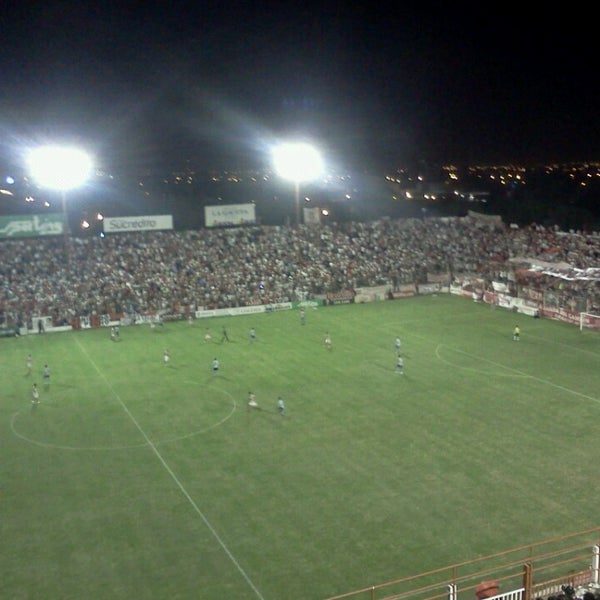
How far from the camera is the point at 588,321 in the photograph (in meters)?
40.6

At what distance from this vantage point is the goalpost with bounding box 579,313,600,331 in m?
40.2

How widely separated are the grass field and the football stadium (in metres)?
0.09

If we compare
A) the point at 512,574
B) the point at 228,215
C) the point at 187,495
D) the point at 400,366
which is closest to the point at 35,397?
the point at 187,495

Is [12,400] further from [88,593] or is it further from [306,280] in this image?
[306,280]

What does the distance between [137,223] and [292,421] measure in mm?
34442

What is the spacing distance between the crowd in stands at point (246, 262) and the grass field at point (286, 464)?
1030 centimetres

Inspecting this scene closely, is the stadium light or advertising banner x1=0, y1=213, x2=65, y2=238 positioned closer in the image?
advertising banner x1=0, y1=213, x2=65, y2=238

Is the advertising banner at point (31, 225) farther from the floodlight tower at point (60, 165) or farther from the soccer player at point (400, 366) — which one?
the soccer player at point (400, 366)

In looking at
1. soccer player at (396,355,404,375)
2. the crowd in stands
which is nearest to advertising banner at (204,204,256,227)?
the crowd in stands

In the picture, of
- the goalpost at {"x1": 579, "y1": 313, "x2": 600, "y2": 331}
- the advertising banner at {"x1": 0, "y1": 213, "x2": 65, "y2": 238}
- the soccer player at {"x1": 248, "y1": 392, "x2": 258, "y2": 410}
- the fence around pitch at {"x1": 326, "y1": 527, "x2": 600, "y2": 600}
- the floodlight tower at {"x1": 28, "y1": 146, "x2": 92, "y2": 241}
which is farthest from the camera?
the advertising banner at {"x1": 0, "y1": 213, "x2": 65, "y2": 238}

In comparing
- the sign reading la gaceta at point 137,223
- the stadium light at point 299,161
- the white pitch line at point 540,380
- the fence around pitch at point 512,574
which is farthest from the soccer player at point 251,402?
the stadium light at point 299,161

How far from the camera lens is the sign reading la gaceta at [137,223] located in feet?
182

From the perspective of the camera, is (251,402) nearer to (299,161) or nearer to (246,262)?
(246,262)

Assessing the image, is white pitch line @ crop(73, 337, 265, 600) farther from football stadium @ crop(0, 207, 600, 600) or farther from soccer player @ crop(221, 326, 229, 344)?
soccer player @ crop(221, 326, 229, 344)
